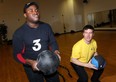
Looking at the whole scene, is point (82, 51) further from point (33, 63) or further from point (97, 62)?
point (33, 63)

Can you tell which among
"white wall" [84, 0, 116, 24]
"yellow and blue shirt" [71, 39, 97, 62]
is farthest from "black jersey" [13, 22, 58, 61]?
"white wall" [84, 0, 116, 24]

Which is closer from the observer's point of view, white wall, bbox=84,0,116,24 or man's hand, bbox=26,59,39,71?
man's hand, bbox=26,59,39,71

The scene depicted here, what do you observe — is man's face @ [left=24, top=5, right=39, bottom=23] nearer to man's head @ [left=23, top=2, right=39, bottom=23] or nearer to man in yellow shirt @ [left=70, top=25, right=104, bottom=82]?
man's head @ [left=23, top=2, right=39, bottom=23]

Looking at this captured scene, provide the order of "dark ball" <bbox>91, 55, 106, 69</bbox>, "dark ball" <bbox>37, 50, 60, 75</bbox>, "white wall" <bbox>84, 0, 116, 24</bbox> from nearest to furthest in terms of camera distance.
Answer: "dark ball" <bbox>37, 50, 60, 75</bbox>
"dark ball" <bbox>91, 55, 106, 69</bbox>
"white wall" <bbox>84, 0, 116, 24</bbox>

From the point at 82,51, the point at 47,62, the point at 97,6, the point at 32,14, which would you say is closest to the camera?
the point at 47,62

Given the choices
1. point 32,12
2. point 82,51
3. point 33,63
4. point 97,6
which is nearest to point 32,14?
point 32,12

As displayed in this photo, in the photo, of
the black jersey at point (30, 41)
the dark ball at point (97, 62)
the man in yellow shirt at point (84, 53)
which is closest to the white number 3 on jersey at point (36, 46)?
the black jersey at point (30, 41)

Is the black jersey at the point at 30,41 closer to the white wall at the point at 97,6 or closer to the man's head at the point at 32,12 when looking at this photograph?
the man's head at the point at 32,12

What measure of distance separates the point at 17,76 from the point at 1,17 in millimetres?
8999

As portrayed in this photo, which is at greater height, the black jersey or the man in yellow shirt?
the black jersey

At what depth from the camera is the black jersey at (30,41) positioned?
1.88 meters

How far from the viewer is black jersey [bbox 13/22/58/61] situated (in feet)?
6.16

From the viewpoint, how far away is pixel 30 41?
6.23 feet

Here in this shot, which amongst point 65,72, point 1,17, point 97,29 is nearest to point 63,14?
point 97,29
